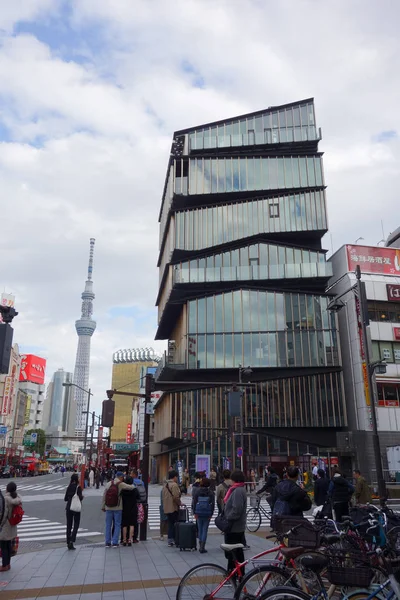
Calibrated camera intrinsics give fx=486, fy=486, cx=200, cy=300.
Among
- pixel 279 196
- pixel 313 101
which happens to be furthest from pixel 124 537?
pixel 313 101

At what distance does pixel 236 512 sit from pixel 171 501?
197 inches

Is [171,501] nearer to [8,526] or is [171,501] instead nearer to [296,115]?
[8,526]

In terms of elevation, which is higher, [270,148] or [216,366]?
[270,148]

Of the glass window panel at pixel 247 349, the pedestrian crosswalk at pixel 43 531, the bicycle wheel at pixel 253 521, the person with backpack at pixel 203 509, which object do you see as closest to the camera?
the person with backpack at pixel 203 509

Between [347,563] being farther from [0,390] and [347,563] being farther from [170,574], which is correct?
[0,390]

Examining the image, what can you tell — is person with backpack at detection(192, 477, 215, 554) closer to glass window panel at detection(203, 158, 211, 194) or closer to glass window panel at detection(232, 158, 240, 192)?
glass window panel at detection(203, 158, 211, 194)

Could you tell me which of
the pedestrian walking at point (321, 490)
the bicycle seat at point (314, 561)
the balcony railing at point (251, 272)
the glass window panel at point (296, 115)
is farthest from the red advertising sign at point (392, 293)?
the bicycle seat at point (314, 561)

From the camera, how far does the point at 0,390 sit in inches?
3086

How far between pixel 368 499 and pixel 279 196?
41212mm

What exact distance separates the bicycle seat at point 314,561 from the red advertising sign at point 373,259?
133ft

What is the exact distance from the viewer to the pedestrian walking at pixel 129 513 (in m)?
12.3

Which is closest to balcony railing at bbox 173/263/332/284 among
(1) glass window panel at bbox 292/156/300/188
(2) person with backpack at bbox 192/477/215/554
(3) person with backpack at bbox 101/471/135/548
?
(1) glass window panel at bbox 292/156/300/188

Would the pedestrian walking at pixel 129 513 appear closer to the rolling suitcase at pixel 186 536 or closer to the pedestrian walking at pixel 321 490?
the rolling suitcase at pixel 186 536

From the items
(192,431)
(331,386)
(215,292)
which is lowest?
(192,431)
